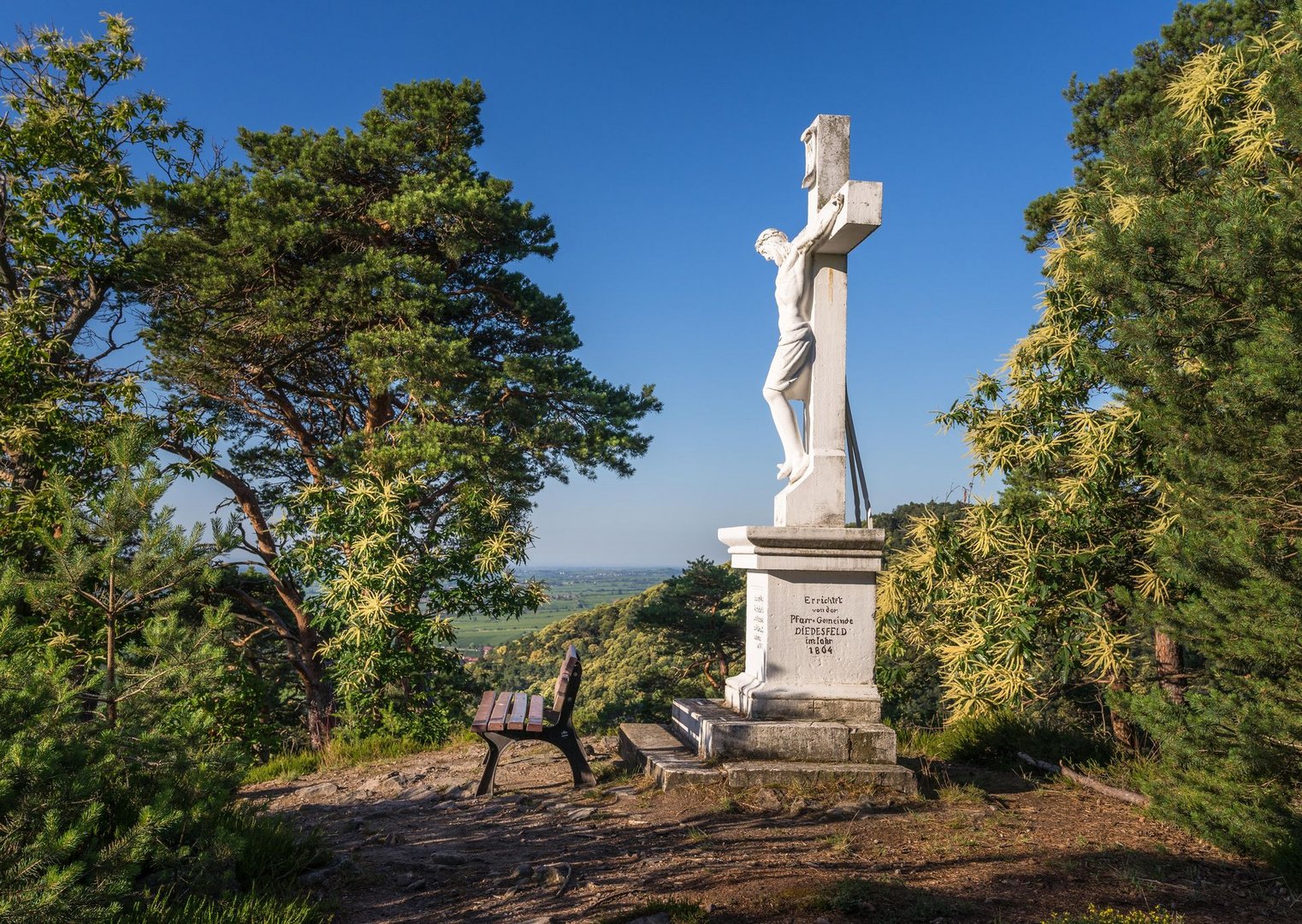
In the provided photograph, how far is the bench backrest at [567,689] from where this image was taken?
5.83 m

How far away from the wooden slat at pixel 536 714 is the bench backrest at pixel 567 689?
0.12 metres

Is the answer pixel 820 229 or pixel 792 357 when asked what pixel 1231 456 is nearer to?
pixel 792 357

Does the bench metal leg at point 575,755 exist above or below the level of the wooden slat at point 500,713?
below

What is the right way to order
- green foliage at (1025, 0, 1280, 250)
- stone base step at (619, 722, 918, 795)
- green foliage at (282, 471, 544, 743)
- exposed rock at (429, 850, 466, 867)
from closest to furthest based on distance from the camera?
exposed rock at (429, 850, 466, 867) → stone base step at (619, 722, 918, 795) → green foliage at (282, 471, 544, 743) → green foliage at (1025, 0, 1280, 250)

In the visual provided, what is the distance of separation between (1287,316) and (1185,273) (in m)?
0.75

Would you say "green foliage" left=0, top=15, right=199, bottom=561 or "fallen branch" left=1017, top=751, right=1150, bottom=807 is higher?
"green foliage" left=0, top=15, right=199, bottom=561

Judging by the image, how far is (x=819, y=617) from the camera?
5906 millimetres

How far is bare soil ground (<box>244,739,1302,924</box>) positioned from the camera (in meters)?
3.56

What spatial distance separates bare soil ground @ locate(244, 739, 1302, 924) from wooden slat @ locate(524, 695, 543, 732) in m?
0.47

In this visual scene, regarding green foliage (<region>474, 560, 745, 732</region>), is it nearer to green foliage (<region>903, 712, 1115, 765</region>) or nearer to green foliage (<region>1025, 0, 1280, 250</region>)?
green foliage (<region>903, 712, 1115, 765</region>)

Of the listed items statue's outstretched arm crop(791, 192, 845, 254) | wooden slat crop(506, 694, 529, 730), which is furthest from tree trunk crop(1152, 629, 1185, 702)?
wooden slat crop(506, 694, 529, 730)

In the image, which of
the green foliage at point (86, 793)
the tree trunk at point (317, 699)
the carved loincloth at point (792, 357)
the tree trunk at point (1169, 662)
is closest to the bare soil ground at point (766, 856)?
the green foliage at point (86, 793)

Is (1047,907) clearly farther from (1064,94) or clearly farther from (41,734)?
(1064,94)

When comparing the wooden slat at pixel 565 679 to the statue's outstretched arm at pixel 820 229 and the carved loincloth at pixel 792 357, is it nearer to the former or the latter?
the carved loincloth at pixel 792 357
